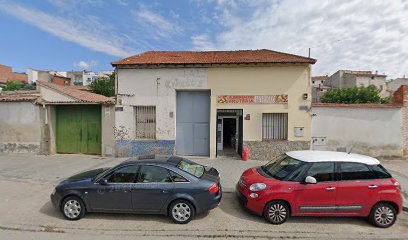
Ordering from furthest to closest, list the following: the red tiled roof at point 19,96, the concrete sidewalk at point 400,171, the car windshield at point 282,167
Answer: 1. the red tiled roof at point 19,96
2. the concrete sidewalk at point 400,171
3. the car windshield at point 282,167

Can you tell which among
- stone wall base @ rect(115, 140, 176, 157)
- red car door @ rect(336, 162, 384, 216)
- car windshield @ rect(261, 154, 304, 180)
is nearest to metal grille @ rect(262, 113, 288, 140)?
stone wall base @ rect(115, 140, 176, 157)

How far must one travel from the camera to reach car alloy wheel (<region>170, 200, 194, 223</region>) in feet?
15.5

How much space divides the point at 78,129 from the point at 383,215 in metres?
12.7

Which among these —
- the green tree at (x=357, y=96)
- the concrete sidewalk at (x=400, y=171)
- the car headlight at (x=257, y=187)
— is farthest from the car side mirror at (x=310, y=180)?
the green tree at (x=357, y=96)

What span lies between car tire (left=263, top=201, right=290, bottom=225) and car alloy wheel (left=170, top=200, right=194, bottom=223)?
1.62 metres

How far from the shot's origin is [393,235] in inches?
175

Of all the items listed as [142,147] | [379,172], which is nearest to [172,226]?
[379,172]

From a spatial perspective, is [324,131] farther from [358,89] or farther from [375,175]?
[358,89]

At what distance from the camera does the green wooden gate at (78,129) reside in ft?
38.4

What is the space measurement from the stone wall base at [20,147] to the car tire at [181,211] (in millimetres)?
10218

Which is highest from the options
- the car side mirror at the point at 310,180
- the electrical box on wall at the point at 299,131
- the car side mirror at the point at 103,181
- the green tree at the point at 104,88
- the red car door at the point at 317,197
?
the green tree at the point at 104,88

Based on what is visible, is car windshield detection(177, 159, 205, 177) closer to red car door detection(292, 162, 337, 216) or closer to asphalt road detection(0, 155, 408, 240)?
asphalt road detection(0, 155, 408, 240)

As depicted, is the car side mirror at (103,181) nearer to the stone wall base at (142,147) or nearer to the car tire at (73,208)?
the car tire at (73,208)

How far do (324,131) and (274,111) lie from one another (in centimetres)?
249
